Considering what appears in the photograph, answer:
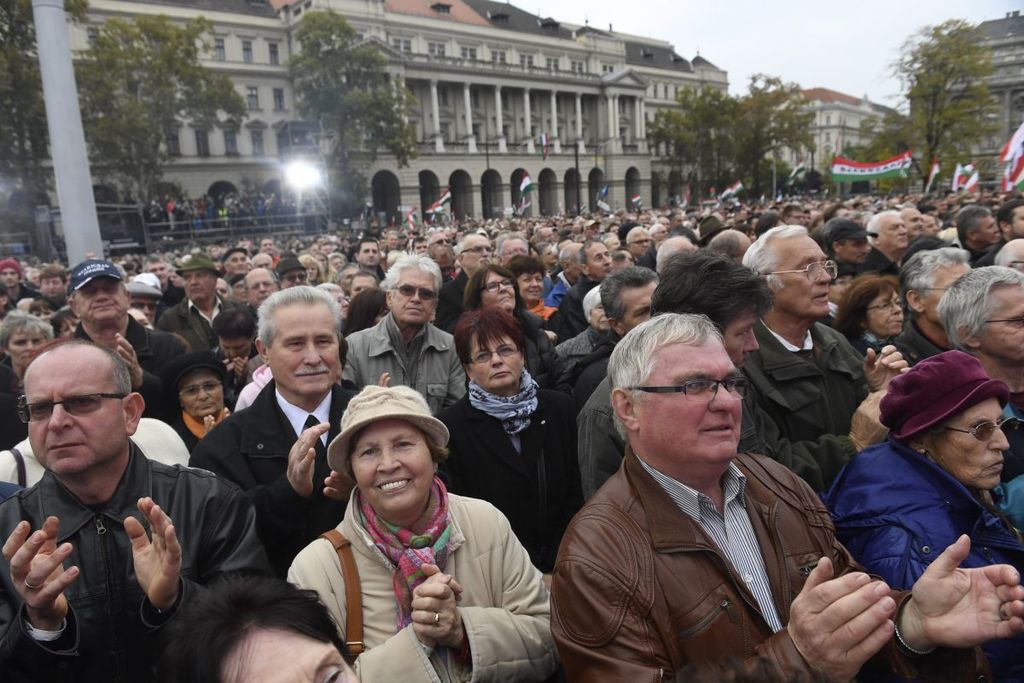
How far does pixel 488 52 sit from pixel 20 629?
240 ft

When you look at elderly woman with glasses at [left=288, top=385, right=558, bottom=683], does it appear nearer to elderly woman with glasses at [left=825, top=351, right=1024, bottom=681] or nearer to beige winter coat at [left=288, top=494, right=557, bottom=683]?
beige winter coat at [left=288, top=494, right=557, bottom=683]

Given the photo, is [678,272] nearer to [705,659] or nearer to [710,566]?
[710,566]

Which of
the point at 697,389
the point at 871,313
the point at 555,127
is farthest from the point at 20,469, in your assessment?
the point at 555,127

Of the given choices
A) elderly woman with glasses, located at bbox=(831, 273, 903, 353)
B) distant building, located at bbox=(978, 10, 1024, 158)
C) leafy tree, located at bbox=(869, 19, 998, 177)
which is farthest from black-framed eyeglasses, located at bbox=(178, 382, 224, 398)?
distant building, located at bbox=(978, 10, 1024, 158)

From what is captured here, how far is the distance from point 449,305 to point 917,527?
4655 millimetres

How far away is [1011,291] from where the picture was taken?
3.00 metres

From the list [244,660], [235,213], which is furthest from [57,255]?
[244,660]

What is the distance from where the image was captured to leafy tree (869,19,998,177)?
105 feet

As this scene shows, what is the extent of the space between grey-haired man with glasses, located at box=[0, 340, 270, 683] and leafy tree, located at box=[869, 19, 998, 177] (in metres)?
38.0

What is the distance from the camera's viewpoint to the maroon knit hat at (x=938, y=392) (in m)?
2.24

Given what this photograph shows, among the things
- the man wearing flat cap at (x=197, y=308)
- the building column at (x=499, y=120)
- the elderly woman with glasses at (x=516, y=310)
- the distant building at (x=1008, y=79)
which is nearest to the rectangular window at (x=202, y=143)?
the building column at (x=499, y=120)

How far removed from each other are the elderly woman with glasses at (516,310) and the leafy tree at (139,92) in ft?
104

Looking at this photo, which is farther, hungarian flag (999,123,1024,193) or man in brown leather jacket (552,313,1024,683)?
hungarian flag (999,123,1024,193)

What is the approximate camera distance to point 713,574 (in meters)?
1.82
